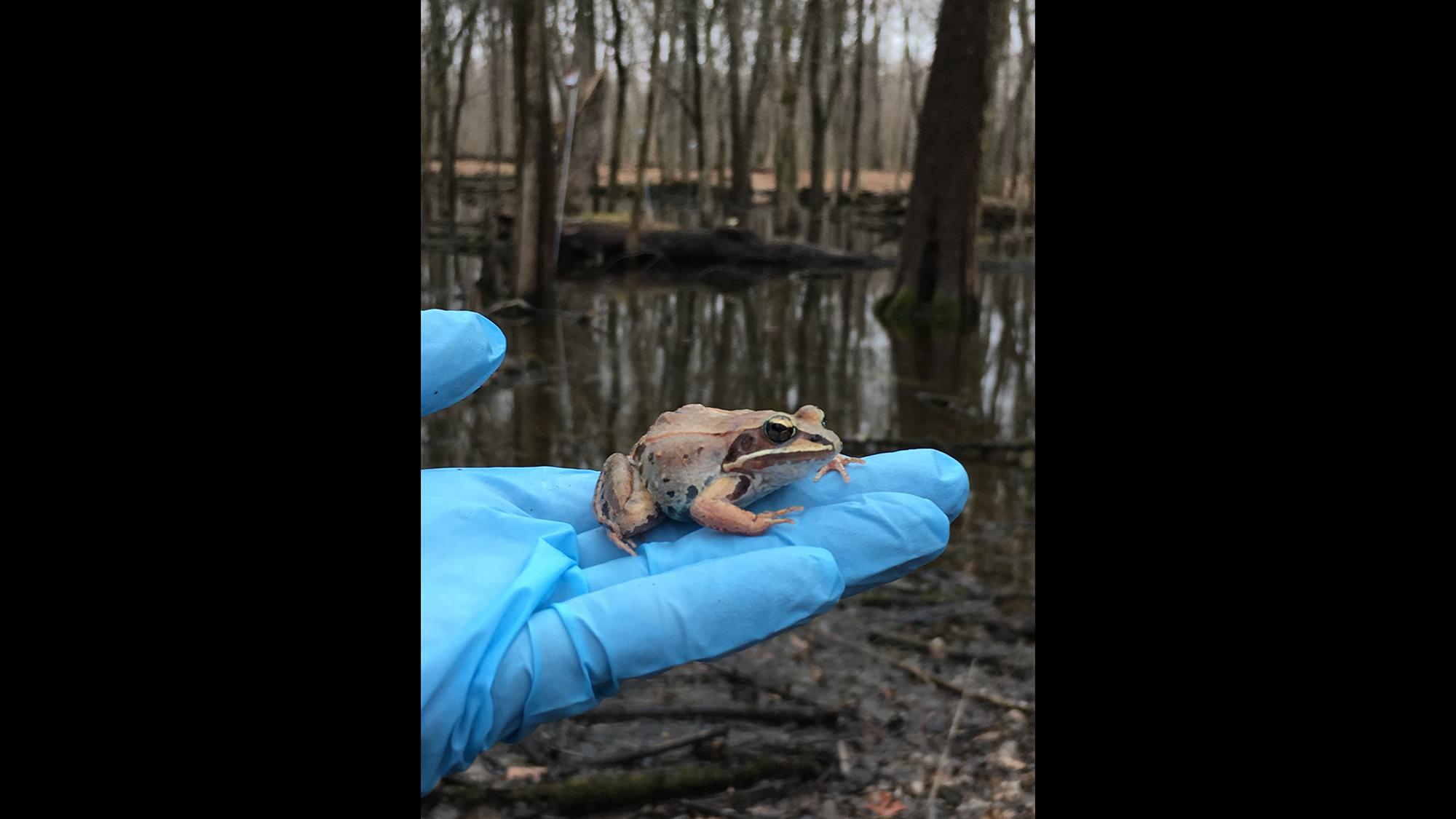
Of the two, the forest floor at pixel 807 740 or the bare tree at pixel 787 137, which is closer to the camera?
the forest floor at pixel 807 740

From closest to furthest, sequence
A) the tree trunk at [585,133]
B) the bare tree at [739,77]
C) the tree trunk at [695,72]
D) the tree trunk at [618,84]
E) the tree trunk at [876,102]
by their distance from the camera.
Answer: the tree trunk at [585,133] → the tree trunk at [618,84] → the tree trunk at [695,72] → the bare tree at [739,77] → the tree trunk at [876,102]

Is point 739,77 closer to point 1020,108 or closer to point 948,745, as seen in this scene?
point 1020,108

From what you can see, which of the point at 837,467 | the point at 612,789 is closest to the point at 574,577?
the point at 837,467

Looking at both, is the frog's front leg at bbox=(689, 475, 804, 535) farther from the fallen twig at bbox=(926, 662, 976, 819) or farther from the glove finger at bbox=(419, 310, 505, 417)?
the fallen twig at bbox=(926, 662, 976, 819)

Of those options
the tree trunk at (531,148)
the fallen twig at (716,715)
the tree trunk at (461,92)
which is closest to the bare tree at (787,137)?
the tree trunk at (461,92)

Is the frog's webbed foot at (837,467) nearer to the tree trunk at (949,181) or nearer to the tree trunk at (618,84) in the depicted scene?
the tree trunk at (949,181)

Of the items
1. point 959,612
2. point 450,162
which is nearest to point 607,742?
point 959,612
